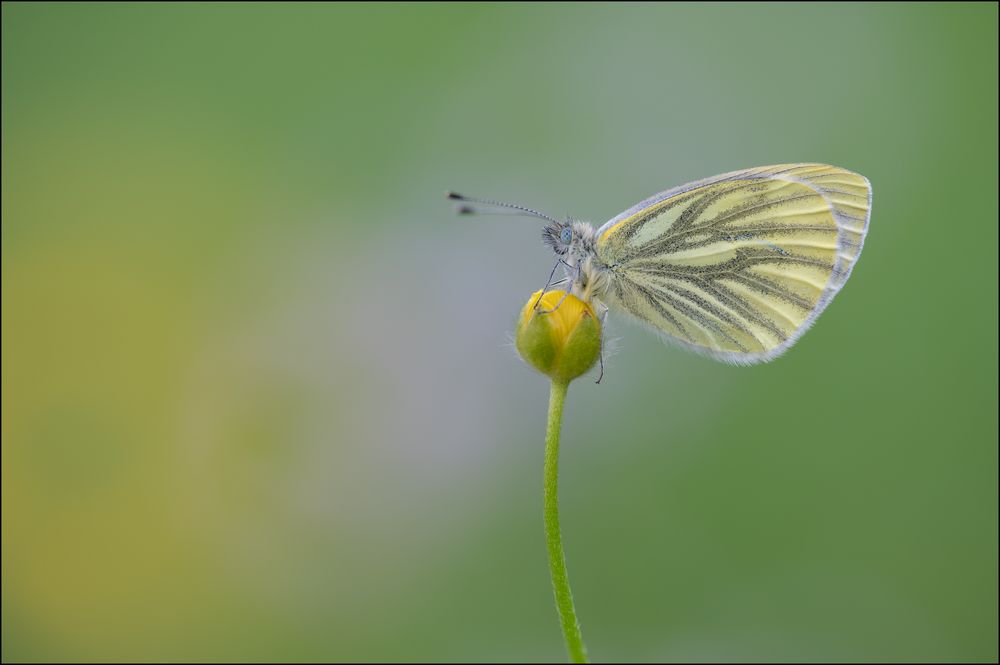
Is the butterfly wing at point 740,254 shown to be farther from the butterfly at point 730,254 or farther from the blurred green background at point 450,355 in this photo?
the blurred green background at point 450,355

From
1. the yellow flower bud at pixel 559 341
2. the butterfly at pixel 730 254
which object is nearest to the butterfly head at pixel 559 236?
the butterfly at pixel 730 254

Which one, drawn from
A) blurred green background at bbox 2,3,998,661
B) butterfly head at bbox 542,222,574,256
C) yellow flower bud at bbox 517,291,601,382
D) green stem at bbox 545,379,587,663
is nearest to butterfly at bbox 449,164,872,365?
butterfly head at bbox 542,222,574,256

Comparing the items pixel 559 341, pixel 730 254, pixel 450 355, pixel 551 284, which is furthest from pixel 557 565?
pixel 450 355

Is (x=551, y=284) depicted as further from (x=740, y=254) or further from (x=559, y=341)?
(x=740, y=254)

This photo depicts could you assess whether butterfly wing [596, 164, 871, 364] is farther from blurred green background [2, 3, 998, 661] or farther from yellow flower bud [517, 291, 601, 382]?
blurred green background [2, 3, 998, 661]

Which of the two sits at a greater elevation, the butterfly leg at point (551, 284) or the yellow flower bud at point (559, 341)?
the butterfly leg at point (551, 284)

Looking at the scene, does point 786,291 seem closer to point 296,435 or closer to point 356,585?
point 356,585

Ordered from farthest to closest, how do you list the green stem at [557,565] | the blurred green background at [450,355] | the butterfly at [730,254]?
the blurred green background at [450,355]
the butterfly at [730,254]
the green stem at [557,565]
